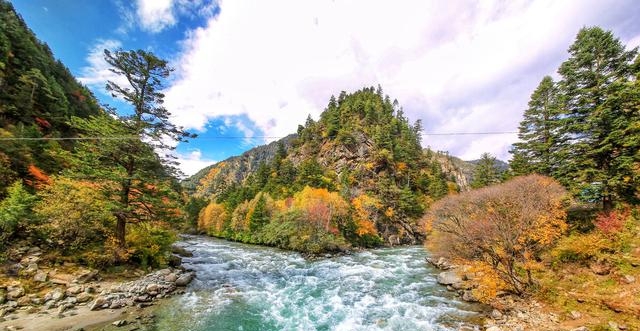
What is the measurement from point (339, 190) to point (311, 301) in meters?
34.6

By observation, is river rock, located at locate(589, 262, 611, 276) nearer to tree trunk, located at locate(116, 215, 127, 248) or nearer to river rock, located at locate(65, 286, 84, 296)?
river rock, located at locate(65, 286, 84, 296)

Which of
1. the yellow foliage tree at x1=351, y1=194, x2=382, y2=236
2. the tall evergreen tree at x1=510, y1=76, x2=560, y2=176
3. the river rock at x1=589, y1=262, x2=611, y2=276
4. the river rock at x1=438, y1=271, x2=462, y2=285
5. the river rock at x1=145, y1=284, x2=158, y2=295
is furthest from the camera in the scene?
the yellow foliage tree at x1=351, y1=194, x2=382, y2=236

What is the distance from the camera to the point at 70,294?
1111 centimetres

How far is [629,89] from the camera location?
14.5 metres

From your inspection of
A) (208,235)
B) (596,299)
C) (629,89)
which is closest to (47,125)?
(208,235)

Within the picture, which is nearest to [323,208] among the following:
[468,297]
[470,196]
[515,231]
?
[470,196]

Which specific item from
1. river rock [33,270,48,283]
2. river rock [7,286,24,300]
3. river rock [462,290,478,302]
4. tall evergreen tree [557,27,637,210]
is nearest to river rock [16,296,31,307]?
river rock [7,286,24,300]

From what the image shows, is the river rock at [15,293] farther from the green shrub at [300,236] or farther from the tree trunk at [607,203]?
the tree trunk at [607,203]

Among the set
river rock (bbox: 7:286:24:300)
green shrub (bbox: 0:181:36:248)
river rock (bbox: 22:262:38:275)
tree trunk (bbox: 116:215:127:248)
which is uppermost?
green shrub (bbox: 0:181:36:248)

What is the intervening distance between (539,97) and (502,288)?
82.8ft

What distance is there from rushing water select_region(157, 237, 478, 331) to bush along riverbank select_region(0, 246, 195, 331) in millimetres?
1400

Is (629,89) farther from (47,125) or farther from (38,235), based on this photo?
(47,125)

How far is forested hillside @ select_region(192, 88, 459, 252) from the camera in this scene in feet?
121

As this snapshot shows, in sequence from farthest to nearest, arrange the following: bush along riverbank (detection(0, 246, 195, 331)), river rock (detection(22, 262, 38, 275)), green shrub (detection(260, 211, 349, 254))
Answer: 1. green shrub (detection(260, 211, 349, 254))
2. river rock (detection(22, 262, 38, 275))
3. bush along riverbank (detection(0, 246, 195, 331))
